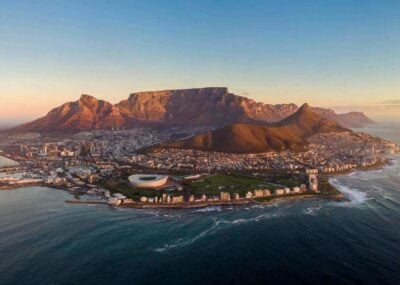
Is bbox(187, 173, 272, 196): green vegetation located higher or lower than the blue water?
lower

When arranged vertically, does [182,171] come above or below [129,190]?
below

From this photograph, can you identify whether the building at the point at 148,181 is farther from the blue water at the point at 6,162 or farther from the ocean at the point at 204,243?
the blue water at the point at 6,162

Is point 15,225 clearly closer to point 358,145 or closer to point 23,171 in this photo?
point 23,171

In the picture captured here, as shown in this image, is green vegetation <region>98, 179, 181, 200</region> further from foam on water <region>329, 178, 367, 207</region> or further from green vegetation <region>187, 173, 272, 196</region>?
foam on water <region>329, 178, 367, 207</region>

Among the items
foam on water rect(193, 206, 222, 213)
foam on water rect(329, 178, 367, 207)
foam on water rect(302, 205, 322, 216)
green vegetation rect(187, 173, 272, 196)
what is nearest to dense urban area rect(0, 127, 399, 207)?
green vegetation rect(187, 173, 272, 196)

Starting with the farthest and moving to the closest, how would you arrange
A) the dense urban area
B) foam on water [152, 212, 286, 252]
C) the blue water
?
the blue water → the dense urban area → foam on water [152, 212, 286, 252]

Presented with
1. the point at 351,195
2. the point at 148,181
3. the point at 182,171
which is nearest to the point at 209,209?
the point at 148,181

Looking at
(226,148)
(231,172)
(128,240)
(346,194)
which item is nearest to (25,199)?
(128,240)

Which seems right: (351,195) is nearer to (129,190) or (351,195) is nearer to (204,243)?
(204,243)

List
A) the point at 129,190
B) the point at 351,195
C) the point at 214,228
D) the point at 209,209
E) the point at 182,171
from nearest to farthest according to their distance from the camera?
the point at 214,228, the point at 209,209, the point at 351,195, the point at 129,190, the point at 182,171
